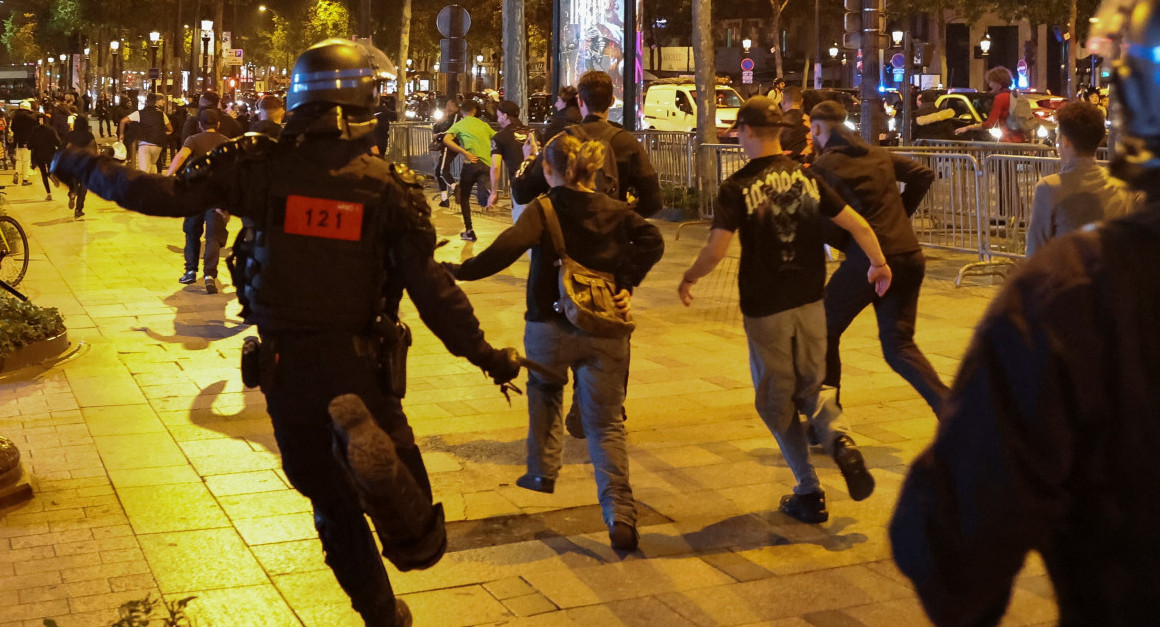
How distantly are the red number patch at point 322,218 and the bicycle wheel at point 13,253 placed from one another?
9799mm

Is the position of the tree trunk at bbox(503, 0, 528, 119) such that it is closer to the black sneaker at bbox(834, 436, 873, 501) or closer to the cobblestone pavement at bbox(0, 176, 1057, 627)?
the cobblestone pavement at bbox(0, 176, 1057, 627)

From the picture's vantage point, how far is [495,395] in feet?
28.4

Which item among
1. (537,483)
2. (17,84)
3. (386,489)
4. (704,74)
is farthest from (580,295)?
(17,84)

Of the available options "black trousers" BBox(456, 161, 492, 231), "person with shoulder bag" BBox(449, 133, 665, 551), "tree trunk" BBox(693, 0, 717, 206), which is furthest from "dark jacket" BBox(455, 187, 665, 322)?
"tree trunk" BBox(693, 0, 717, 206)

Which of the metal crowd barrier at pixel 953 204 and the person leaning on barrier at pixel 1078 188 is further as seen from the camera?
the metal crowd barrier at pixel 953 204

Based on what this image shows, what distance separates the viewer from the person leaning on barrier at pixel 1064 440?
5.22 feet

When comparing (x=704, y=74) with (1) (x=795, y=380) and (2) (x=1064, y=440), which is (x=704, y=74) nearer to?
(1) (x=795, y=380)

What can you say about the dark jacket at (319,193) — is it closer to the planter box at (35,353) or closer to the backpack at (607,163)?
the backpack at (607,163)

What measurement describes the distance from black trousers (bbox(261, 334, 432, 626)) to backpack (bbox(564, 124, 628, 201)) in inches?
85.3

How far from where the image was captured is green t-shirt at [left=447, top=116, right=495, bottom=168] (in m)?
16.2

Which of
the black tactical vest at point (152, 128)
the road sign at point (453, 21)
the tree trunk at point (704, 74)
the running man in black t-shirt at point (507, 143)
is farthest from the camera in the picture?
the black tactical vest at point (152, 128)

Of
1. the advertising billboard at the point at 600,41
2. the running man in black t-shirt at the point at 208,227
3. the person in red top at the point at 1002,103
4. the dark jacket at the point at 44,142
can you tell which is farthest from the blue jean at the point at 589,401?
the dark jacket at the point at 44,142

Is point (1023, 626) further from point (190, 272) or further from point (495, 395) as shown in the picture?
point (190, 272)

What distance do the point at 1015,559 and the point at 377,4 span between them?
56.5 metres
